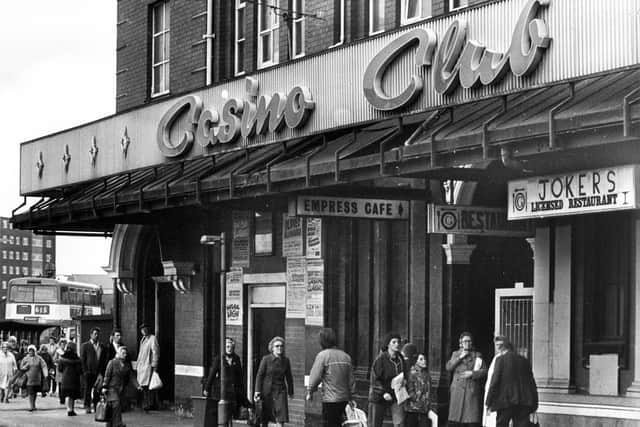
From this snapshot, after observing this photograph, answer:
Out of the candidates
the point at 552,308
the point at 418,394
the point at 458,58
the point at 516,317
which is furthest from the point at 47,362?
the point at 458,58

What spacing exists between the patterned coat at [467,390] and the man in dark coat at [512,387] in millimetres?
1125

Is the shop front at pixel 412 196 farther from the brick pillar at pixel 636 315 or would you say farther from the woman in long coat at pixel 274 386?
the woman in long coat at pixel 274 386

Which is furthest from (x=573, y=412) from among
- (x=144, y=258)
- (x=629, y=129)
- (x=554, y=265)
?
(x=144, y=258)

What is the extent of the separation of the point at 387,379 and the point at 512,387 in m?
2.06

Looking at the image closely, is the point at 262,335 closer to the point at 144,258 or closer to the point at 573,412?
the point at 144,258

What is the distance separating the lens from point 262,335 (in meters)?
24.2

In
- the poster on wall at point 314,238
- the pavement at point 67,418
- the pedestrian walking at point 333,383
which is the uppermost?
the poster on wall at point 314,238

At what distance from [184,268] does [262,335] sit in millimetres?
2630

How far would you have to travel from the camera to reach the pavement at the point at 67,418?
981 inches

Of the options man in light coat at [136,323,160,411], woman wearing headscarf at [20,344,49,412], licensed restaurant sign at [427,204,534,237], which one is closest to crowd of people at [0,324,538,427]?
licensed restaurant sign at [427,204,534,237]

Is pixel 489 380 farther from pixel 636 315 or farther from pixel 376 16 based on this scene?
pixel 376 16

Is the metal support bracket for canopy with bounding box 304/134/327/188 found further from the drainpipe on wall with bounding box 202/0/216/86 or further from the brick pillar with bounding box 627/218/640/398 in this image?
the drainpipe on wall with bounding box 202/0/216/86

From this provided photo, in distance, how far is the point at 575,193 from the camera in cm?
1416

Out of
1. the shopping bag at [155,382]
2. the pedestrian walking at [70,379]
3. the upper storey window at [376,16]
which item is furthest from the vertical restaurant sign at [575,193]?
the pedestrian walking at [70,379]
